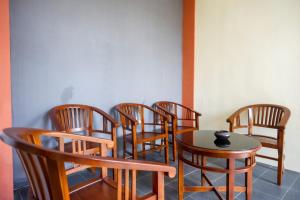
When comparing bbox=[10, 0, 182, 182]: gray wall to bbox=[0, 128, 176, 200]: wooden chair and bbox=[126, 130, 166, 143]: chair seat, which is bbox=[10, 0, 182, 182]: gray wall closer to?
bbox=[126, 130, 166, 143]: chair seat

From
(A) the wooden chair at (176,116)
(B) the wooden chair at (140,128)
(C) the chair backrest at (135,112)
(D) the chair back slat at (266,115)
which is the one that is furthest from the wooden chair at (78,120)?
(D) the chair back slat at (266,115)

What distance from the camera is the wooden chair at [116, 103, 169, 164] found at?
7.64 feet

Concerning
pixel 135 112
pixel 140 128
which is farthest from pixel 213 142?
pixel 140 128

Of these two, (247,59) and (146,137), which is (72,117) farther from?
(247,59)

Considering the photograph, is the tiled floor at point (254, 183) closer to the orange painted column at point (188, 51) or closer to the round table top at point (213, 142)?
the round table top at point (213, 142)

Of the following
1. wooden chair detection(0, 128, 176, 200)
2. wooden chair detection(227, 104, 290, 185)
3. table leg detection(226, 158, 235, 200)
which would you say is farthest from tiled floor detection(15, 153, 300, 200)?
wooden chair detection(0, 128, 176, 200)

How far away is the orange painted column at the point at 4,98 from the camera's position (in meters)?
1.60

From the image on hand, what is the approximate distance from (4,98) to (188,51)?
2.78 meters

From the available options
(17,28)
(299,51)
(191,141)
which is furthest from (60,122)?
(299,51)

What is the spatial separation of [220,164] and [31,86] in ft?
7.72

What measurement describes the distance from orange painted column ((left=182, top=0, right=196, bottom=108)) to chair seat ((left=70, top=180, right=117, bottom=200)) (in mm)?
2559

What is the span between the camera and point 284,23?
2.55 meters

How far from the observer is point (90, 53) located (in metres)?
2.51

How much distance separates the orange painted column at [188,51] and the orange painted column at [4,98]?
264 centimetres
